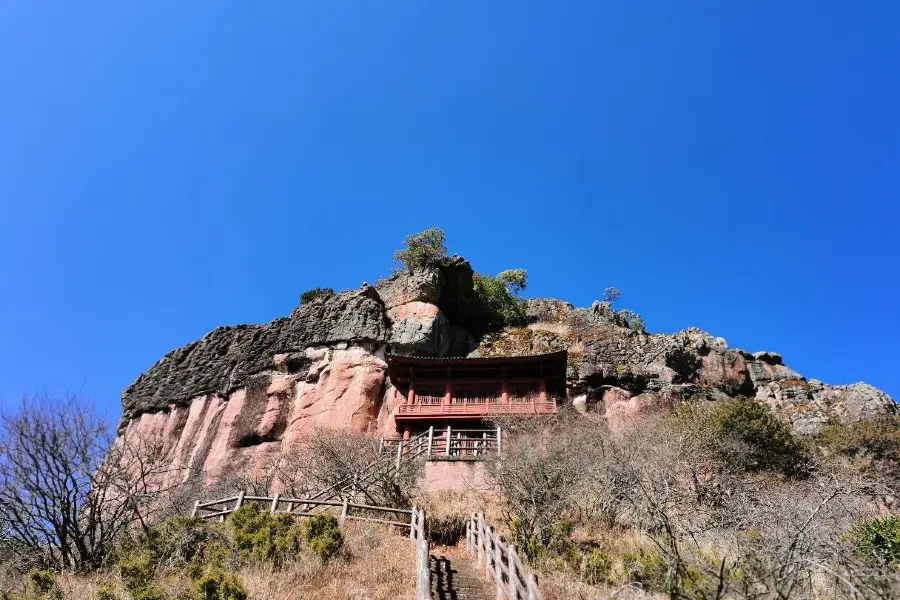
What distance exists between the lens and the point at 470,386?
32.2m

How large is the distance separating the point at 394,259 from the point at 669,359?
2708 centimetres

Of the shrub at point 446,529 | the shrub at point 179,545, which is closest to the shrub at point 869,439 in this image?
the shrub at point 446,529

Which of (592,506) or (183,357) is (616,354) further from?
(183,357)

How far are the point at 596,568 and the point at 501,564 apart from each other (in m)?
3.90

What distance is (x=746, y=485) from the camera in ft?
64.2

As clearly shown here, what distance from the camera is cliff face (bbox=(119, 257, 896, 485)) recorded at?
30.4 m

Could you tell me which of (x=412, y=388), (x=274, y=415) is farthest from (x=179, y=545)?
(x=274, y=415)

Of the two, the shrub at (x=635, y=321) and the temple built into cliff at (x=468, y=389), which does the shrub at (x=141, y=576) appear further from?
the shrub at (x=635, y=321)

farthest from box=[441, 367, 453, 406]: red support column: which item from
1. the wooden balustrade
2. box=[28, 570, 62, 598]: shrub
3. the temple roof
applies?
box=[28, 570, 62, 598]: shrub

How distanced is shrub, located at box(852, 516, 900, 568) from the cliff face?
1301 cm

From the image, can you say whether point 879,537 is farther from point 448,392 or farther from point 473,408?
point 448,392

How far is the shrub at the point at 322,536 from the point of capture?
45.2 feet

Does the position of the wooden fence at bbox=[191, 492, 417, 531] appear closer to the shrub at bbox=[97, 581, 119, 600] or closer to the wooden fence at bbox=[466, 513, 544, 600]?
the wooden fence at bbox=[466, 513, 544, 600]

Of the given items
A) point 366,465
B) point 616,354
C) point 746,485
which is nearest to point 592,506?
point 746,485
